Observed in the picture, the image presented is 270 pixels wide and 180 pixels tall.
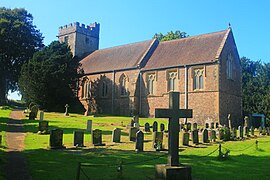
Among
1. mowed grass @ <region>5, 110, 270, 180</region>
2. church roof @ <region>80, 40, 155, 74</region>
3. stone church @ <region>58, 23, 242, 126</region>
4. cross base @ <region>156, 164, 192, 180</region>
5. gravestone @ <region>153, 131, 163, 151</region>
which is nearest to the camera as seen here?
cross base @ <region>156, 164, 192, 180</region>

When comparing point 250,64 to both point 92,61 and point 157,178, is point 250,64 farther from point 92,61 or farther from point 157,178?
point 157,178

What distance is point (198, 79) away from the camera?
3434 cm

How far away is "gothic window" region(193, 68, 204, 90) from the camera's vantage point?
34.1 meters

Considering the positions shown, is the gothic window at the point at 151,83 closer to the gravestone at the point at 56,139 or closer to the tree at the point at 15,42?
the tree at the point at 15,42

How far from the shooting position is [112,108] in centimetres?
4125

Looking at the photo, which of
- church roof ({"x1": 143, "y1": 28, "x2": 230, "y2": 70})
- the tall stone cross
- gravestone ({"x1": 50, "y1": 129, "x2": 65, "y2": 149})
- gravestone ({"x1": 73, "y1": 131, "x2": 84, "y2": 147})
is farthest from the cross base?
church roof ({"x1": 143, "y1": 28, "x2": 230, "y2": 70})

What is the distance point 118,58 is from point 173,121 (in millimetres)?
34612

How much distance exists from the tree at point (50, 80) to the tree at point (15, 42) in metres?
7.04

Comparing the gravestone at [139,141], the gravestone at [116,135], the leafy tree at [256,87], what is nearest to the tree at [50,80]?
the gravestone at [116,135]

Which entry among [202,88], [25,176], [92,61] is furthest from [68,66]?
[25,176]

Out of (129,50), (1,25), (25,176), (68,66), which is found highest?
(1,25)

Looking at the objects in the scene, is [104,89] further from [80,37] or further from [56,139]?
[56,139]

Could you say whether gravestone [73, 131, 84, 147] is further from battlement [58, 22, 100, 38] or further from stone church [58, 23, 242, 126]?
battlement [58, 22, 100, 38]

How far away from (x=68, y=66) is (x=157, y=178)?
33.3 m
